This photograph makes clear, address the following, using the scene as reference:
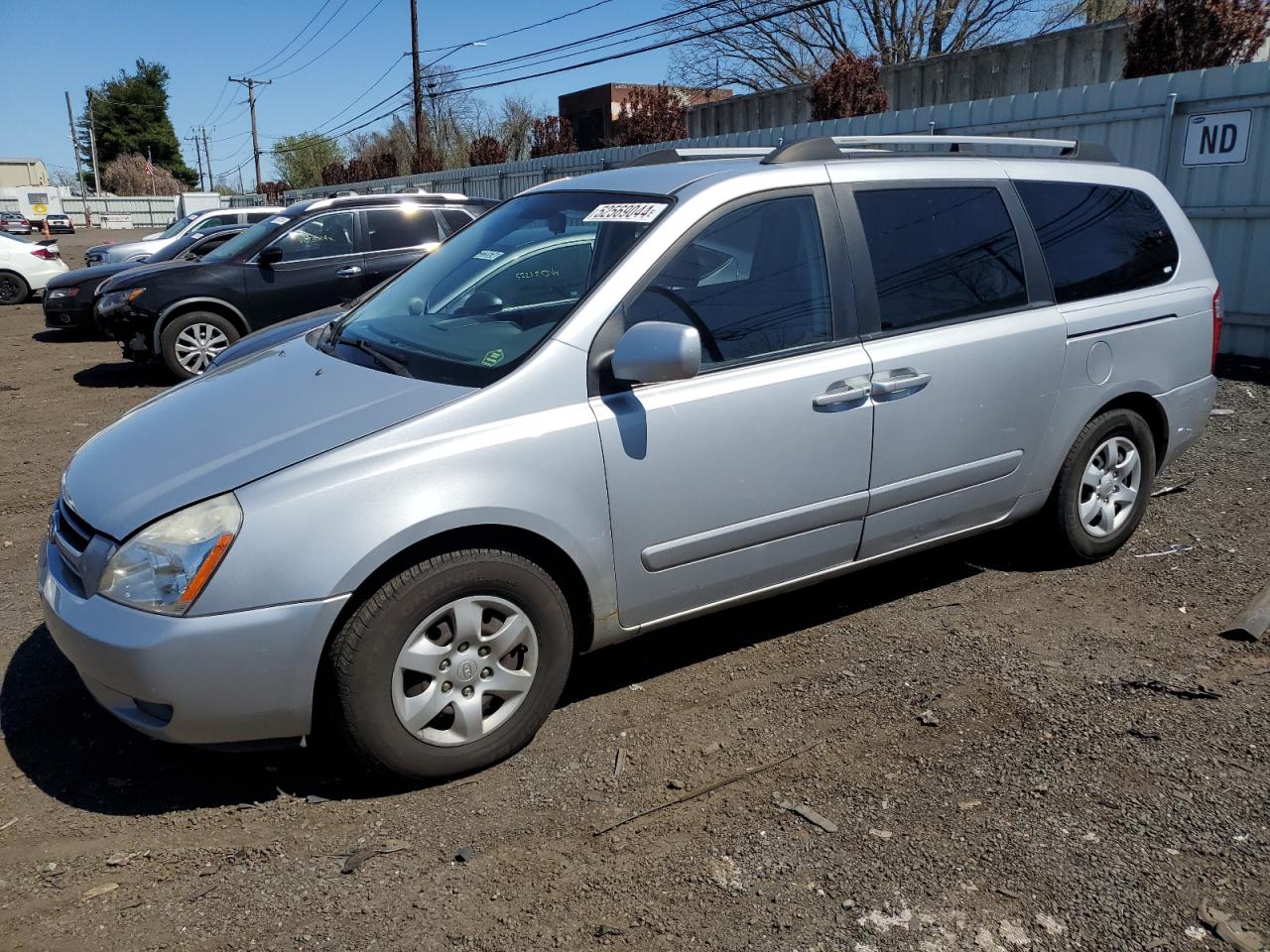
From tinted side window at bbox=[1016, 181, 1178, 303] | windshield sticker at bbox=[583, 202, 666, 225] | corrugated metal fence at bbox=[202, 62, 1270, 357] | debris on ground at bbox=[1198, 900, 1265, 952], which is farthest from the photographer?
corrugated metal fence at bbox=[202, 62, 1270, 357]

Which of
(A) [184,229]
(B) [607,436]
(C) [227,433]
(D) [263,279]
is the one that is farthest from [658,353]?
(A) [184,229]

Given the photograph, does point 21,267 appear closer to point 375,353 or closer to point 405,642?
point 375,353

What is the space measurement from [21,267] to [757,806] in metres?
19.9

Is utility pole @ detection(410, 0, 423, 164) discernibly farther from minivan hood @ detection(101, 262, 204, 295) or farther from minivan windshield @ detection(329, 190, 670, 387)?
minivan windshield @ detection(329, 190, 670, 387)

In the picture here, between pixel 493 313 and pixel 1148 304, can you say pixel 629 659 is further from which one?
pixel 1148 304

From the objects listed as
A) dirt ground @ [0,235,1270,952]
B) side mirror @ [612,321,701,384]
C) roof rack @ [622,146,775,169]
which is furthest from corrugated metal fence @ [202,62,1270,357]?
side mirror @ [612,321,701,384]

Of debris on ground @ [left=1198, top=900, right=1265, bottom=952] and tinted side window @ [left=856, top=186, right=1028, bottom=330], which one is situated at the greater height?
tinted side window @ [left=856, top=186, right=1028, bottom=330]

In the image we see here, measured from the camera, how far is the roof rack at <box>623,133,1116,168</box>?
12.7ft

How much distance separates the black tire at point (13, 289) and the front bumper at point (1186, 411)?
1972cm

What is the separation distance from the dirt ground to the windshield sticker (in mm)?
1732

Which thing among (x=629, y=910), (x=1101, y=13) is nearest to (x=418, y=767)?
(x=629, y=910)

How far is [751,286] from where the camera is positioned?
3598 millimetres

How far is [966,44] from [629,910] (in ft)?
126

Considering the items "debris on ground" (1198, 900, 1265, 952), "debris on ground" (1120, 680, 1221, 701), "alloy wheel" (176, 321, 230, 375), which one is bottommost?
"debris on ground" (1198, 900, 1265, 952)
